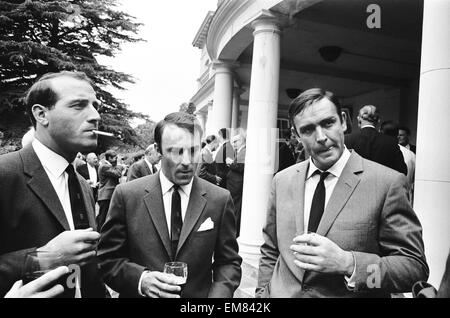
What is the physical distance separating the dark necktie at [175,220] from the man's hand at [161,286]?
0.71 ft

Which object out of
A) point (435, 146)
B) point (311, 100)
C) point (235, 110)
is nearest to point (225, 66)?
point (235, 110)

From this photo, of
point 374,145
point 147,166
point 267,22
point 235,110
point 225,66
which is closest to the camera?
point 374,145

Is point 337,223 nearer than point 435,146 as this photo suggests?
Yes

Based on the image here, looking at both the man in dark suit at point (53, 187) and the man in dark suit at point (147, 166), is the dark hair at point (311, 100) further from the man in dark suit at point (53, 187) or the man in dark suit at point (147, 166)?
the man in dark suit at point (147, 166)

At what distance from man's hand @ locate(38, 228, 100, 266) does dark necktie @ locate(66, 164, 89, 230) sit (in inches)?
8.9

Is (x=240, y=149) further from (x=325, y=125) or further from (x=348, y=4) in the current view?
(x=325, y=125)

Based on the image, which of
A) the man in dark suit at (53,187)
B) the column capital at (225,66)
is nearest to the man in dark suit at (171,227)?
the man in dark suit at (53,187)

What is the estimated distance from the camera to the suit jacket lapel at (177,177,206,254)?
182 centimetres

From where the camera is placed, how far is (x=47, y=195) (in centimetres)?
152

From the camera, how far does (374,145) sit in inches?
156

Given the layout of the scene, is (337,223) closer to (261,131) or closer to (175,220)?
(175,220)

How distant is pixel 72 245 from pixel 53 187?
13.5 inches

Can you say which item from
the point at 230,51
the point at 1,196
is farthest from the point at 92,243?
the point at 230,51
